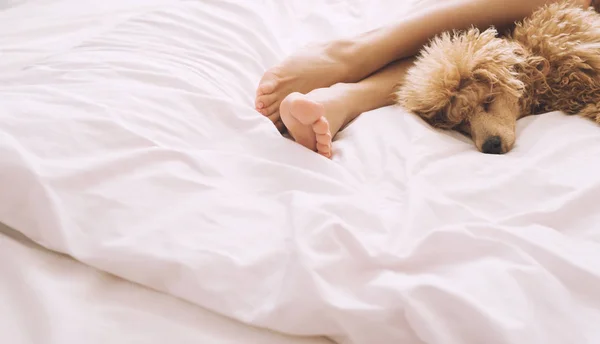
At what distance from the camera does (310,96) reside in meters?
0.80

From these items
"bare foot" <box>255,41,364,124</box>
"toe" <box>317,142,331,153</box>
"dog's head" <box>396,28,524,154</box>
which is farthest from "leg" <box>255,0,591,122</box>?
"toe" <box>317,142,331,153</box>

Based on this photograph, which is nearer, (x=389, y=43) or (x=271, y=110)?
(x=271, y=110)

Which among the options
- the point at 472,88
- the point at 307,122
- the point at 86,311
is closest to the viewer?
the point at 86,311

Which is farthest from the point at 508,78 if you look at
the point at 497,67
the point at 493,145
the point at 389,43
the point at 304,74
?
the point at 304,74

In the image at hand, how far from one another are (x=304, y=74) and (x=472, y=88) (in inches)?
11.9

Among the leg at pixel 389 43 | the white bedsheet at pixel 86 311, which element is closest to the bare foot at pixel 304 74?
the leg at pixel 389 43

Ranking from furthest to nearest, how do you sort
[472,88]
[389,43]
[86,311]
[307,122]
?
[389,43]
[472,88]
[307,122]
[86,311]

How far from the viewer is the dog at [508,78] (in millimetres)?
757

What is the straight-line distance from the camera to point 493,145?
71 cm

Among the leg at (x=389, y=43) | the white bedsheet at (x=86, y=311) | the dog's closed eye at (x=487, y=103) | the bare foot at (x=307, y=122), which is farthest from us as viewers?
the leg at (x=389, y=43)

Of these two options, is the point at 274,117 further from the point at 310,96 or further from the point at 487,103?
the point at 487,103

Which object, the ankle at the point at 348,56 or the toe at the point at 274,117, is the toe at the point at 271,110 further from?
the ankle at the point at 348,56

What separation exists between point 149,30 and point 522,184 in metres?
0.73

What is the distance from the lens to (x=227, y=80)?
32.3 inches
